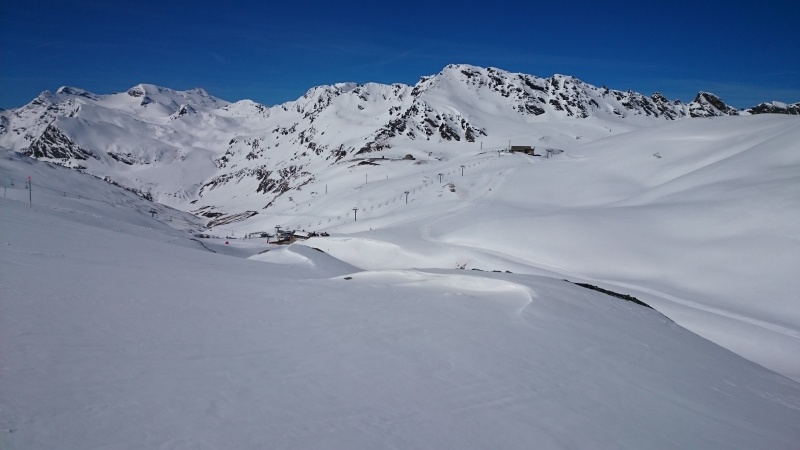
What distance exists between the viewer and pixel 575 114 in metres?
194

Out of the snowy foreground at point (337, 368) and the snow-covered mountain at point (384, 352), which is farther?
the snow-covered mountain at point (384, 352)

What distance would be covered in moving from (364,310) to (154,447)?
6.13 metres

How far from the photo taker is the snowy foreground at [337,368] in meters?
4.94

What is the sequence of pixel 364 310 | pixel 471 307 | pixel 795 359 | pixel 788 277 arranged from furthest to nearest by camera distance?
pixel 788 277 < pixel 795 359 < pixel 471 307 < pixel 364 310

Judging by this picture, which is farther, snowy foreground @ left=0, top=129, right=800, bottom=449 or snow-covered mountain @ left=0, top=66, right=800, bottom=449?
snow-covered mountain @ left=0, top=66, right=800, bottom=449

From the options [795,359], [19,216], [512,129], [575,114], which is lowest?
[795,359]

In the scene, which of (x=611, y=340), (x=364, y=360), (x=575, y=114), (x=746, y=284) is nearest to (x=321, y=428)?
(x=364, y=360)

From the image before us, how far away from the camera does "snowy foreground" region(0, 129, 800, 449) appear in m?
4.94

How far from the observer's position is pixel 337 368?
6.85 m

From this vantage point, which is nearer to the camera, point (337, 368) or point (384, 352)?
point (337, 368)

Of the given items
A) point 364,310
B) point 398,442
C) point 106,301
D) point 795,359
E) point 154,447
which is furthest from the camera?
point 795,359

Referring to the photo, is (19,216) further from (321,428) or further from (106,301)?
(321,428)

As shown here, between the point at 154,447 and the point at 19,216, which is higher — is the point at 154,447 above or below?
below

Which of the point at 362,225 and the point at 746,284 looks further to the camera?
the point at 362,225
